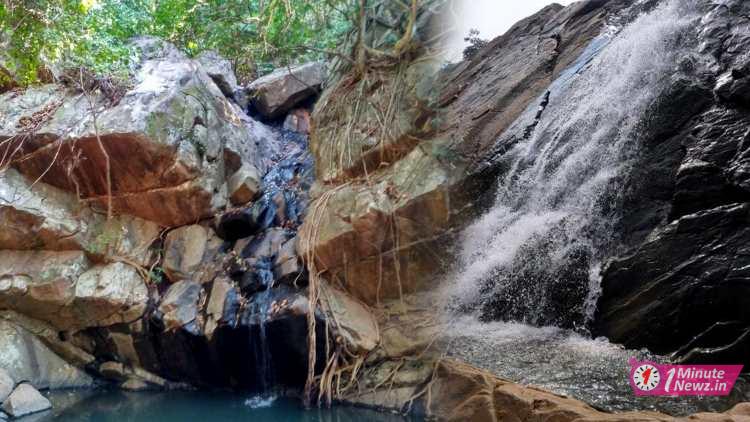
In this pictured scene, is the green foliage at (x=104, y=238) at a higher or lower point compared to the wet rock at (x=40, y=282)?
higher

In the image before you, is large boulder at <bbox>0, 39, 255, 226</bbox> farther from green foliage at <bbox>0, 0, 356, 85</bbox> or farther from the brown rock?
green foliage at <bbox>0, 0, 356, 85</bbox>

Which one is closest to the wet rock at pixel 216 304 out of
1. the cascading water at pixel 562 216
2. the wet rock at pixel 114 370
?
the wet rock at pixel 114 370

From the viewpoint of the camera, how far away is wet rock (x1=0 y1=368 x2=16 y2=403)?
15.8 ft

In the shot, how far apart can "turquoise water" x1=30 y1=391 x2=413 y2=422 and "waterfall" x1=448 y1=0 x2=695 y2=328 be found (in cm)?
140

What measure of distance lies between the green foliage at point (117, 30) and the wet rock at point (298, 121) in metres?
1.89

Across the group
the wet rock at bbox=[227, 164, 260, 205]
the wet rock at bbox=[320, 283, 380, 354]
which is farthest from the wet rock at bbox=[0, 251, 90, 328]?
the wet rock at bbox=[320, 283, 380, 354]

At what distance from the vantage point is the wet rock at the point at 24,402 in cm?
470

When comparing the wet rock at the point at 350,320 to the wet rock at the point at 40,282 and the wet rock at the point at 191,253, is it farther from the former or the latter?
the wet rock at the point at 40,282

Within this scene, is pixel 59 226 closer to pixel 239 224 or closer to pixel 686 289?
pixel 239 224

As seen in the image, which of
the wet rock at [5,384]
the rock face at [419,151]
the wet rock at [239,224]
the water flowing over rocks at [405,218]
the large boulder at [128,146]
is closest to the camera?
the water flowing over rocks at [405,218]

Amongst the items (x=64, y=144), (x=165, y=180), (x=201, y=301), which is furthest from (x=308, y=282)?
(x=64, y=144)

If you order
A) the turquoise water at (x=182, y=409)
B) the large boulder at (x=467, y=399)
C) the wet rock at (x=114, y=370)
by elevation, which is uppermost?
the large boulder at (x=467, y=399)

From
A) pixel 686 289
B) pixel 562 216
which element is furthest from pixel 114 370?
pixel 686 289

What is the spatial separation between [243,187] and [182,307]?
1575 mm
